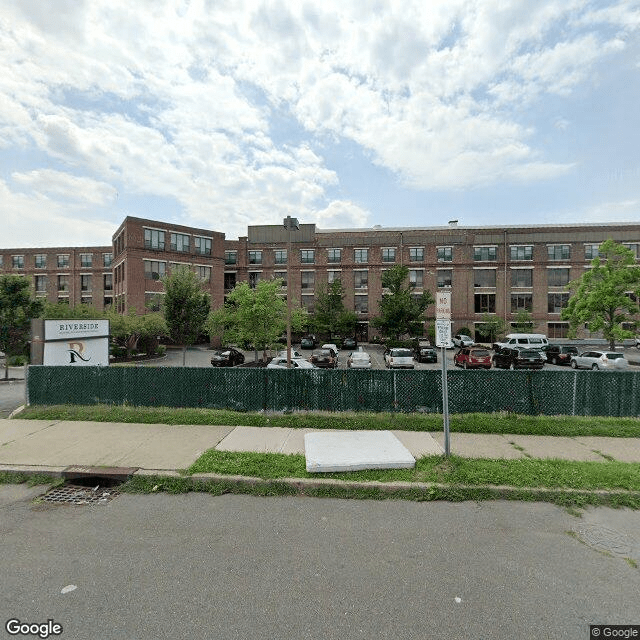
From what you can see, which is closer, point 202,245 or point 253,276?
point 202,245

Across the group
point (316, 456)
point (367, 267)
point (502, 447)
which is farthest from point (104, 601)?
point (367, 267)

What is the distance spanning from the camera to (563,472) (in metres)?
5.64

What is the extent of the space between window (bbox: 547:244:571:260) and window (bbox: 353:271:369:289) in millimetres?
23461

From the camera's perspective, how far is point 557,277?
44344 mm

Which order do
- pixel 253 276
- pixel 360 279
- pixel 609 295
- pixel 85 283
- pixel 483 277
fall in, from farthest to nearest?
pixel 85 283
pixel 253 276
pixel 360 279
pixel 483 277
pixel 609 295

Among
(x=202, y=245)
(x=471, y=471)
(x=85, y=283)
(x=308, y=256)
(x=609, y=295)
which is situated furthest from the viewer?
(x=85, y=283)

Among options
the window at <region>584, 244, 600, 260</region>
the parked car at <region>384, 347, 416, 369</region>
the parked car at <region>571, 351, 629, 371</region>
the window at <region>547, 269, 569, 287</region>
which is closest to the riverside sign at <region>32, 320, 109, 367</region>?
the parked car at <region>384, 347, 416, 369</region>

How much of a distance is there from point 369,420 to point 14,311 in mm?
22077

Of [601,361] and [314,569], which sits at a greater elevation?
[314,569]

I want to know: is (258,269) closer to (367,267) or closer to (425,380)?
(367,267)

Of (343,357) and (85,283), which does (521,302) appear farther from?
(85,283)

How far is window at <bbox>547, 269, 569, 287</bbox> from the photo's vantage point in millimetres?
44094

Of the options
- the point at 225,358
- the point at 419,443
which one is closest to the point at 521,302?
the point at 225,358

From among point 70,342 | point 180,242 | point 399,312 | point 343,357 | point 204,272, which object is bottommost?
point 343,357
